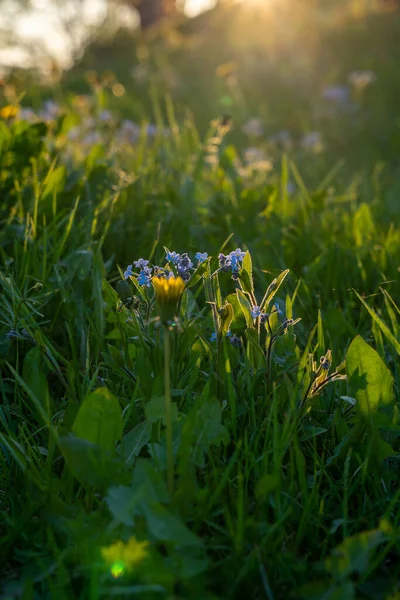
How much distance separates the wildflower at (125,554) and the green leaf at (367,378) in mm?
626

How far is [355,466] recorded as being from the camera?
132 centimetres

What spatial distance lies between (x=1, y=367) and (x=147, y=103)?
6.60 metres

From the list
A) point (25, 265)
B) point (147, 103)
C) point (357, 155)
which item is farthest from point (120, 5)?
point (25, 265)

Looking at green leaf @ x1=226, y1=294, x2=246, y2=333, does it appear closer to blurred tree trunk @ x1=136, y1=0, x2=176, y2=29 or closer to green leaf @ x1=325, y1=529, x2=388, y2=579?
green leaf @ x1=325, y1=529, x2=388, y2=579

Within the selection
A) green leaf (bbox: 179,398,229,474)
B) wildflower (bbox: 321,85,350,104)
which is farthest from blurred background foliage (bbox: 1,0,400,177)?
green leaf (bbox: 179,398,229,474)

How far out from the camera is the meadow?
103 cm

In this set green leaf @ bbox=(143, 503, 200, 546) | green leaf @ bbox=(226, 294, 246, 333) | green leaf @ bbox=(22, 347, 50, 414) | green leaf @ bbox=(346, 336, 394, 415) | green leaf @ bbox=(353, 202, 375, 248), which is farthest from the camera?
green leaf @ bbox=(353, 202, 375, 248)

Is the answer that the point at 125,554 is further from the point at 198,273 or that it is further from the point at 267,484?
the point at 198,273

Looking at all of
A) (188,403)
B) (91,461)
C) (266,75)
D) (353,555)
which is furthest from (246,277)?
(266,75)

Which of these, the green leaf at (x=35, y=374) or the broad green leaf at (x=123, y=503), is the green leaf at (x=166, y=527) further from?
the green leaf at (x=35, y=374)

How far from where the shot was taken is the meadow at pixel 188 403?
3.38 ft

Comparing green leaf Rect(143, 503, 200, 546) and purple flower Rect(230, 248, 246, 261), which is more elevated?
purple flower Rect(230, 248, 246, 261)

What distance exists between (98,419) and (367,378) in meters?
0.60

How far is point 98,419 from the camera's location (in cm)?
120
